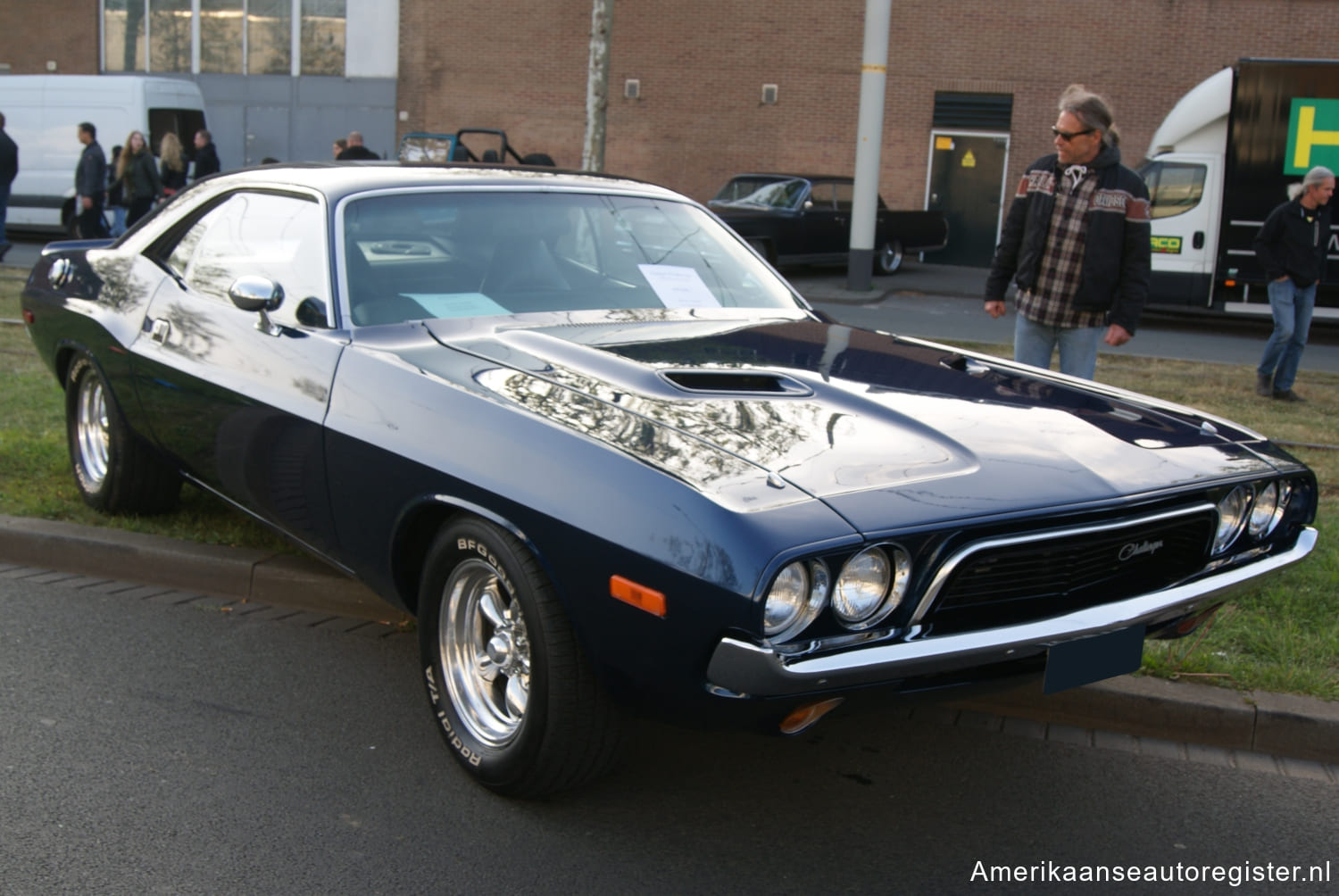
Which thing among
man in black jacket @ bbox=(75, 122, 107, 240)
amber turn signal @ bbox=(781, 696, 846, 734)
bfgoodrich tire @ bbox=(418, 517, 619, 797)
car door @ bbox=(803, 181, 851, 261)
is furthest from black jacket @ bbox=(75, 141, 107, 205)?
amber turn signal @ bbox=(781, 696, 846, 734)

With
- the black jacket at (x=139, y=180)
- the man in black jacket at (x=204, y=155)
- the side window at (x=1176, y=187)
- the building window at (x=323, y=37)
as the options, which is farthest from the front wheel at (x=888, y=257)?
the building window at (x=323, y=37)

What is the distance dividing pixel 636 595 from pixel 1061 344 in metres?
3.85

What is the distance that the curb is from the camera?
367cm

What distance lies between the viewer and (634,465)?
9.11 feet

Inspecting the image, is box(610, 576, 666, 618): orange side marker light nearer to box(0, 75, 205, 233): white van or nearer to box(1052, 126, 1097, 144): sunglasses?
box(1052, 126, 1097, 144): sunglasses

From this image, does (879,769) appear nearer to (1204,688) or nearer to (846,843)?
(846,843)

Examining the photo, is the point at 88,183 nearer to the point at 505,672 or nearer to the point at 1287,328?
the point at 1287,328

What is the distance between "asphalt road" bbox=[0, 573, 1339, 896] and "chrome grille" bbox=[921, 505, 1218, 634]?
0.61 metres

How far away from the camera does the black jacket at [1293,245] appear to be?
9555 millimetres

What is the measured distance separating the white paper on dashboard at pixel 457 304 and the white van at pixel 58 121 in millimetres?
19008

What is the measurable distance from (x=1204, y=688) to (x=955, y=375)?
→ 1.20 metres

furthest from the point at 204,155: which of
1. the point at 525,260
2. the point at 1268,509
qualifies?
the point at 1268,509

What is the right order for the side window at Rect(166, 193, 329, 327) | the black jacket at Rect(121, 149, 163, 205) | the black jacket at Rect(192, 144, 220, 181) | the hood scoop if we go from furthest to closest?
the black jacket at Rect(192, 144, 220, 181) < the black jacket at Rect(121, 149, 163, 205) < the side window at Rect(166, 193, 329, 327) < the hood scoop

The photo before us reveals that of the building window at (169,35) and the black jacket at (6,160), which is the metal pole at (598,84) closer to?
the black jacket at (6,160)
